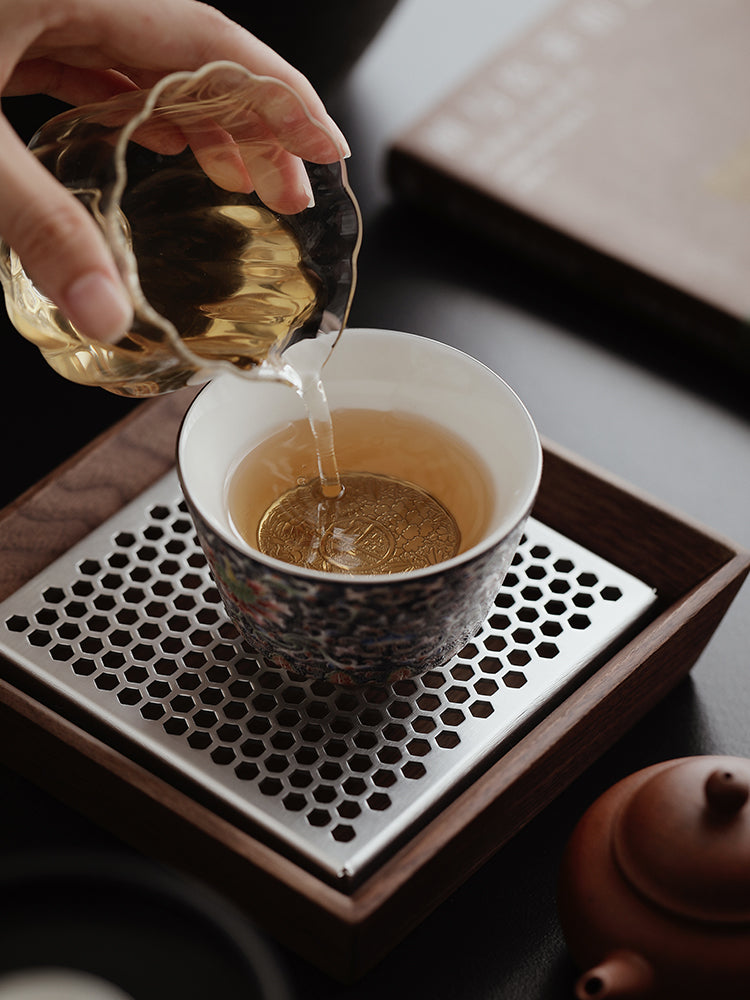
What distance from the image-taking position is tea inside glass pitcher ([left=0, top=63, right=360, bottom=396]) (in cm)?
72

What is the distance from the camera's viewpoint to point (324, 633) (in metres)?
0.67

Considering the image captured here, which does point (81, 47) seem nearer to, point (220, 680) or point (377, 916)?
point (220, 680)

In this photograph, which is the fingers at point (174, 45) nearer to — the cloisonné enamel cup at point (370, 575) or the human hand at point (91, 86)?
the human hand at point (91, 86)

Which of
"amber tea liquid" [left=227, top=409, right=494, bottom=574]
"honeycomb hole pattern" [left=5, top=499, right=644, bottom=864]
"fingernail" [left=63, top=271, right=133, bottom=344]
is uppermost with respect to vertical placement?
"fingernail" [left=63, top=271, right=133, bottom=344]

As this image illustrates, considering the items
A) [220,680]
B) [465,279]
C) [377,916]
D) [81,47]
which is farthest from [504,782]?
[465,279]

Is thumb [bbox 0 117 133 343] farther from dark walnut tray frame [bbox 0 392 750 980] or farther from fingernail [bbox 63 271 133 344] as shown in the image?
dark walnut tray frame [bbox 0 392 750 980]

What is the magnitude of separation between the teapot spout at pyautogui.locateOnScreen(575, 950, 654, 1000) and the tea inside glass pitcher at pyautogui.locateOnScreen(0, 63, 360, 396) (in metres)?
0.38

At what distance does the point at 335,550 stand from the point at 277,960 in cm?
25

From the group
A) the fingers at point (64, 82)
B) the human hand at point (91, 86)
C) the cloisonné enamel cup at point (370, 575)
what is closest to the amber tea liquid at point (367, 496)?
the cloisonné enamel cup at point (370, 575)

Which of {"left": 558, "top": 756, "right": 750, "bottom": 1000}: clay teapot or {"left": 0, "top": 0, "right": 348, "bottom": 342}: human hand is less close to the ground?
{"left": 0, "top": 0, "right": 348, "bottom": 342}: human hand

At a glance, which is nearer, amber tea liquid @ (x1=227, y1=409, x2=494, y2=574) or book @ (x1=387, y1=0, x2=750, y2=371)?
amber tea liquid @ (x1=227, y1=409, x2=494, y2=574)

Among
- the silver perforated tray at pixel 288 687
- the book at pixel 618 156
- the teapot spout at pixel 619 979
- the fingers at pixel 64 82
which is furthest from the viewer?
the book at pixel 618 156

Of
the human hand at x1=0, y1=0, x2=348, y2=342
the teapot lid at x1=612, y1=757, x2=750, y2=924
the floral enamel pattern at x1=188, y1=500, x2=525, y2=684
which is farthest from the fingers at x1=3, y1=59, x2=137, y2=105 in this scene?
the teapot lid at x1=612, y1=757, x2=750, y2=924

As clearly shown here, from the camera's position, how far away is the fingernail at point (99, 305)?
1.96 feet
